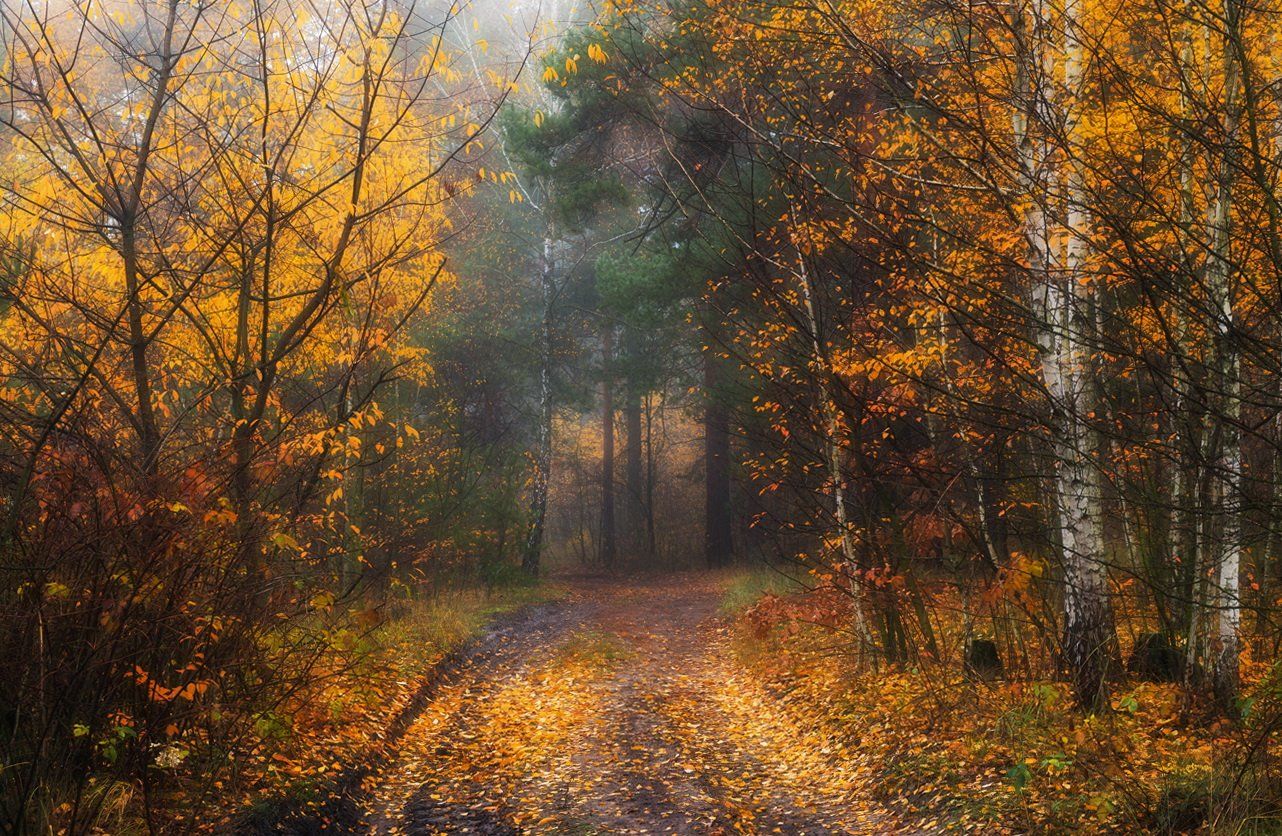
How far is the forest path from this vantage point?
6.11m

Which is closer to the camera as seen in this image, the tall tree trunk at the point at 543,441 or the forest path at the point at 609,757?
the forest path at the point at 609,757

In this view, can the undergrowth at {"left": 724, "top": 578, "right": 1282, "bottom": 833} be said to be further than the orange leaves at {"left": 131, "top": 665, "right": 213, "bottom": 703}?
No

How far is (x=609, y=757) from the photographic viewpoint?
7629 millimetres

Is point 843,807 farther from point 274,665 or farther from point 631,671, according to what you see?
point 631,671

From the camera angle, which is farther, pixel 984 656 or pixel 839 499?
pixel 839 499

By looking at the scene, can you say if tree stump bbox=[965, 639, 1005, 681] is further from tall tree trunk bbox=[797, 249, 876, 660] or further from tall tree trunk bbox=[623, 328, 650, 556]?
tall tree trunk bbox=[623, 328, 650, 556]

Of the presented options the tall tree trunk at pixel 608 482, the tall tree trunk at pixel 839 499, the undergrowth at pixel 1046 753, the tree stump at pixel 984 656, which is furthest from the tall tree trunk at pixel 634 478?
the undergrowth at pixel 1046 753

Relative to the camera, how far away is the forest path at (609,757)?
6113 mm

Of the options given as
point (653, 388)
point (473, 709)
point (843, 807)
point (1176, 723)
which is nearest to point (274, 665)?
point (473, 709)

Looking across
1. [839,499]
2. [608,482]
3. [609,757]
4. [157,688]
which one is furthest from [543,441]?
[157,688]

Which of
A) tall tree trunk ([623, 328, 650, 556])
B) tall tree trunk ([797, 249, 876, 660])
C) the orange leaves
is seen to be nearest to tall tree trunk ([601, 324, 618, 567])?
tall tree trunk ([623, 328, 650, 556])

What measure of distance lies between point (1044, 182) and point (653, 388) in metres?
23.4

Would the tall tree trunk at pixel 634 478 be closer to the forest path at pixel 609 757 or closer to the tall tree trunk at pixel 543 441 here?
the tall tree trunk at pixel 543 441

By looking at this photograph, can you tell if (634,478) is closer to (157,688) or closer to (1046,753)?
(1046,753)
